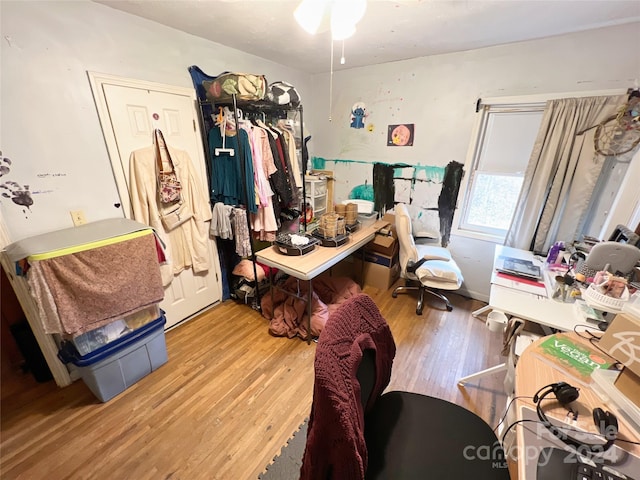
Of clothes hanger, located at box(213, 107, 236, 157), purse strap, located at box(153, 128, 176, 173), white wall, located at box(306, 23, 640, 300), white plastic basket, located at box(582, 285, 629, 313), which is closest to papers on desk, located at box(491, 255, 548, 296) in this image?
white plastic basket, located at box(582, 285, 629, 313)

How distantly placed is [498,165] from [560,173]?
49 cm

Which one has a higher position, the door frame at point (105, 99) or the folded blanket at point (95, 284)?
the door frame at point (105, 99)

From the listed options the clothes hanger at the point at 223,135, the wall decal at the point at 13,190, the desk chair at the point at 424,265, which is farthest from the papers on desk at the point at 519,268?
the wall decal at the point at 13,190

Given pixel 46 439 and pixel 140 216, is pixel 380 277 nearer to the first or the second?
pixel 140 216

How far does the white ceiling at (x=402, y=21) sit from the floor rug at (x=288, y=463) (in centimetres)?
251

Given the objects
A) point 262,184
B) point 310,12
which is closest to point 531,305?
point 310,12

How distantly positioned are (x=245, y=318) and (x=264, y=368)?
0.66 m

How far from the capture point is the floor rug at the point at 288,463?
1.33m

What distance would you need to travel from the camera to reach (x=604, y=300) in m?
1.33

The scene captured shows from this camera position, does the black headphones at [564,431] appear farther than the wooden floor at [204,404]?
No

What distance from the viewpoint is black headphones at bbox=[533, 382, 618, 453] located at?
730 mm

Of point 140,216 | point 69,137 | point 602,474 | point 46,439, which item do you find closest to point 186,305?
point 140,216

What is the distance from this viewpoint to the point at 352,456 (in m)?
0.67

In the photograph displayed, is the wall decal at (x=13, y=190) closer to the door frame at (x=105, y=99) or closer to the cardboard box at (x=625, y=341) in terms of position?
the door frame at (x=105, y=99)
